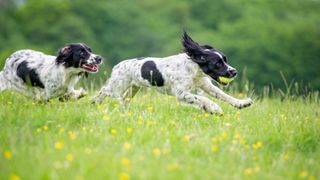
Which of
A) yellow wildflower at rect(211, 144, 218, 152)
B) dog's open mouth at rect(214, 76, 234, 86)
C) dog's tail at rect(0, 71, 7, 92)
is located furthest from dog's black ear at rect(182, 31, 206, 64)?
dog's tail at rect(0, 71, 7, 92)

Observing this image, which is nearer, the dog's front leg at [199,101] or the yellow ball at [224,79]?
the dog's front leg at [199,101]

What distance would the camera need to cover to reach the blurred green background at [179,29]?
56250 millimetres

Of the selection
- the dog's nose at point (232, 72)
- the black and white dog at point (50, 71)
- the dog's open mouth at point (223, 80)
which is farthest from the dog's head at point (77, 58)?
the dog's nose at point (232, 72)

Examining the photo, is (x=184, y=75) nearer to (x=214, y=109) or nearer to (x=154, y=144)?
(x=214, y=109)

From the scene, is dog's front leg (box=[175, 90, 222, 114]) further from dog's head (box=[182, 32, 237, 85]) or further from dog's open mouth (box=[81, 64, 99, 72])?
dog's open mouth (box=[81, 64, 99, 72])

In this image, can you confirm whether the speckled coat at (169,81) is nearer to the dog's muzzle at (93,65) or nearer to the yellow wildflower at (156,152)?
the dog's muzzle at (93,65)

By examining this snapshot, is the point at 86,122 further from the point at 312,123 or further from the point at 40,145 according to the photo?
the point at 312,123

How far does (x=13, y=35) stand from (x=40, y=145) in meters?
60.8

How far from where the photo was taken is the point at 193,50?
8.71 metres

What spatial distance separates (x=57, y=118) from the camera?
7035 millimetres

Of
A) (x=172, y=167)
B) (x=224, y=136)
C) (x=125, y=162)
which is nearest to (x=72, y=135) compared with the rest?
(x=125, y=162)

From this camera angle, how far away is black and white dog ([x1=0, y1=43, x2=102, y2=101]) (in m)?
8.84

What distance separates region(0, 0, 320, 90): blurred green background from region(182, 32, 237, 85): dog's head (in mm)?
39708

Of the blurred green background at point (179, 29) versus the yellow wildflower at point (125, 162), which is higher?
the blurred green background at point (179, 29)
